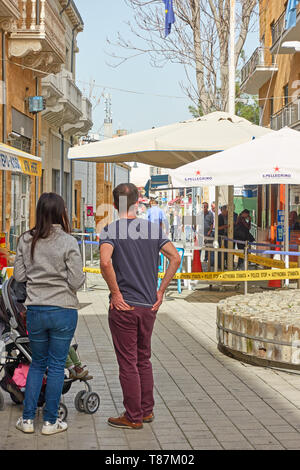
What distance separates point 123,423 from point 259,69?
27300mm

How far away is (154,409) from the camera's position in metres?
5.77

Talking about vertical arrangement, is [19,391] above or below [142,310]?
below

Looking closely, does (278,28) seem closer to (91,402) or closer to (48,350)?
(91,402)

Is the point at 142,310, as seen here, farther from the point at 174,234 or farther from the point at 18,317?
the point at 174,234

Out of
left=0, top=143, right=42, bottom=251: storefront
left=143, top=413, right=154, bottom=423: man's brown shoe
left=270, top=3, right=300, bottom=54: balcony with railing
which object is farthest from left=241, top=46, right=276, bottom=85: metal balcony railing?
left=143, top=413, right=154, bottom=423: man's brown shoe

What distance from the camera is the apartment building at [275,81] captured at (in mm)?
25828

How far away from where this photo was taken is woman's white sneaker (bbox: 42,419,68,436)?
199 inches

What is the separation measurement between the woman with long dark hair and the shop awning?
4.20 meters

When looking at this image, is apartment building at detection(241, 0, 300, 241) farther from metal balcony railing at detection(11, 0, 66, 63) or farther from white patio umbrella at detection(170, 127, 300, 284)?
white patio umbrella at detection(170, 127, 300, 284)

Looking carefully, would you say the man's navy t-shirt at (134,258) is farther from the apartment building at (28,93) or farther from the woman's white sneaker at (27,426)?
the apartment building at (28,93)

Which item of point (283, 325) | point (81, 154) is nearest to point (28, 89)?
point (81, 154)

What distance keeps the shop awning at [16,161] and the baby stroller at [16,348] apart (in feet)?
12.5

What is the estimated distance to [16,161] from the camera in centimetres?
973

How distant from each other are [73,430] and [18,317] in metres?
0.93
